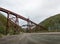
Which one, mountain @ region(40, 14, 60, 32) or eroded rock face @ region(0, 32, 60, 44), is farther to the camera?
mountain @ region(40, 14, 60, 32)

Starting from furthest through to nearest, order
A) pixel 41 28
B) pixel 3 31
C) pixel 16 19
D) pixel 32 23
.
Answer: pixel 41 28, pixel 32 23, pixel 16 19, pixel 3 31

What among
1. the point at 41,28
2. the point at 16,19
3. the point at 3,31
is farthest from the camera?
the point at 41,28

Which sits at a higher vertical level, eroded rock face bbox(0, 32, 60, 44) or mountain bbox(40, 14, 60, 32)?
mountain bbox(40, 14, 60, 32)

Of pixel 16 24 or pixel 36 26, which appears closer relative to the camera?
pixel 16 24

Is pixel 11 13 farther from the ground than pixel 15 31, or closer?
farther from the ground

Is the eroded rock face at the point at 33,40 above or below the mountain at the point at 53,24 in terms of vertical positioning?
below

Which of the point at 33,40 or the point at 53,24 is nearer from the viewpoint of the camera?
the point at 33,40

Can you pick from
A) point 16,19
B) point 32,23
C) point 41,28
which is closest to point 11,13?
point 16,19

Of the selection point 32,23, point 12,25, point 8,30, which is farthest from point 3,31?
point 32,23

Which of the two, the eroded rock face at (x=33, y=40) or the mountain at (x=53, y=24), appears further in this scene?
the mountain at (x=53, y=24)

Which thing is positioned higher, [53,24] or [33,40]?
[53,24]

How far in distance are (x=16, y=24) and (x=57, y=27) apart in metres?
16.7

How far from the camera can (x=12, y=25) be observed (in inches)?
3369

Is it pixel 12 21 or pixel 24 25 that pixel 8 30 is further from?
pixel 24 25
